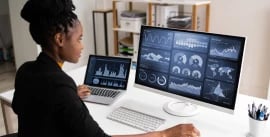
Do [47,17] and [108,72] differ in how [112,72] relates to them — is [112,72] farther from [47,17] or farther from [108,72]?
[47,17]

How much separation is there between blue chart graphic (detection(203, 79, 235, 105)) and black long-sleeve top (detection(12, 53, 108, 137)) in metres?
0.59

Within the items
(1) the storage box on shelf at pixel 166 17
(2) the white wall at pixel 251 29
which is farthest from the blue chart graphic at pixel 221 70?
(2) the white wall at pixel 251 29

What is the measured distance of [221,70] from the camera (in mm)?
1328

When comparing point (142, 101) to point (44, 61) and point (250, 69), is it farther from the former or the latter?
point (250, 69)

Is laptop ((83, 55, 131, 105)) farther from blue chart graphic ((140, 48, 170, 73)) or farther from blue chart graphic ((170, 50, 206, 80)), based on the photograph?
blue chart graphic ((170, 50, 206, 80))

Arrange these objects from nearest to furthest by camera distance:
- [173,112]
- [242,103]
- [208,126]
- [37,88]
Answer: [37,88]
[208,126]
[173,112]
[242,103]

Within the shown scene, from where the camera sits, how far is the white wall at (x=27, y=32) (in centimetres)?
378

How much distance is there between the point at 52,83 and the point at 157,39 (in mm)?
691

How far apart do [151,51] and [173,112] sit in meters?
0.33

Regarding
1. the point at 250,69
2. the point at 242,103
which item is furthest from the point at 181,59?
the point at 250,69

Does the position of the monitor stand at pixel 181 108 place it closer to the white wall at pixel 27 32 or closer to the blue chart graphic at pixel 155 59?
the blue chart graphic at pixel 155 59

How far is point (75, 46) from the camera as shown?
1.07 m

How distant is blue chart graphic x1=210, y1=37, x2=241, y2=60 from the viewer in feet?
4.20

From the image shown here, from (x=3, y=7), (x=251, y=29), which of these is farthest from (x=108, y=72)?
(x=3, y=7)
